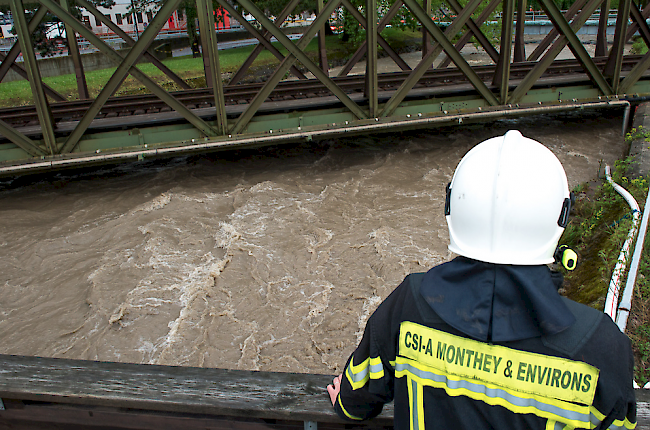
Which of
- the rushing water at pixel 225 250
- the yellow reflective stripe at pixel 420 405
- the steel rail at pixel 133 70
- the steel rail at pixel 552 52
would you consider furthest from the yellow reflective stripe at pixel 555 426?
the steel rail at pixel 552 52

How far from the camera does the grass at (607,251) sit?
3908mm

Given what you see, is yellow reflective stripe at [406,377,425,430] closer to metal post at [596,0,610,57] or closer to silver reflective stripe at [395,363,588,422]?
silver reflective stripe at [395,363,588,422]

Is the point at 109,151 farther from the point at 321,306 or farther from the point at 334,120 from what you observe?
the point at 321,306

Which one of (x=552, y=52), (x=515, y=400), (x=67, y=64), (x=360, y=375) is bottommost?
(x=360, y=375)

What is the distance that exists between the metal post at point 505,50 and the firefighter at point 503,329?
25.8 ft

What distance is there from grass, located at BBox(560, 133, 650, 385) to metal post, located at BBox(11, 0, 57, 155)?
743 cm

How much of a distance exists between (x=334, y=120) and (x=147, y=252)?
3990 mm

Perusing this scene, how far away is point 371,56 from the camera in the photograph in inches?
327

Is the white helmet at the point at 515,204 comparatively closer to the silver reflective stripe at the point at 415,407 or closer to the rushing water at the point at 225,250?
the silver reflective stripe at the point at 415,407

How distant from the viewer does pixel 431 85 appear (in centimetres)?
1212

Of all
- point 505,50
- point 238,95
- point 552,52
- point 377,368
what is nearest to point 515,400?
point 377,368

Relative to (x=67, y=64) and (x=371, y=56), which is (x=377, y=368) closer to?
(x=371, y=56)

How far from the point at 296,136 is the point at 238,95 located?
3.06 meters

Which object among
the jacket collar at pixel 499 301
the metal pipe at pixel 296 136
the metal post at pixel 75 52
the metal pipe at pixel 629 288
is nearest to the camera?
the jacket collar at pixel 499 301
